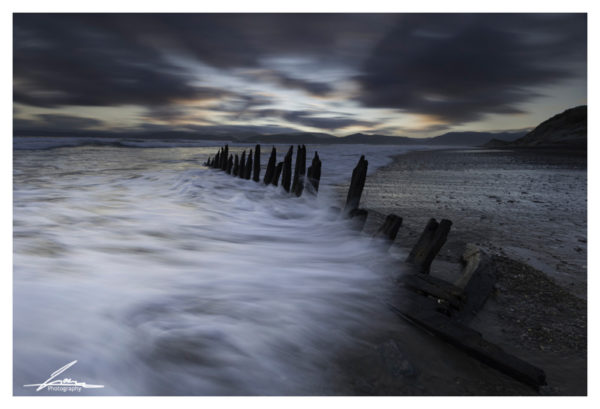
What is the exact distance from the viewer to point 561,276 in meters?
3.47

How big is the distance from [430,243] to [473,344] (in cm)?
118

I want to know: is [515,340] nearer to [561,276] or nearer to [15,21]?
[561,276]

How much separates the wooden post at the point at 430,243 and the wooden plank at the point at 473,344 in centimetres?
70

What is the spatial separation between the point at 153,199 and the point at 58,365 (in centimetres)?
720

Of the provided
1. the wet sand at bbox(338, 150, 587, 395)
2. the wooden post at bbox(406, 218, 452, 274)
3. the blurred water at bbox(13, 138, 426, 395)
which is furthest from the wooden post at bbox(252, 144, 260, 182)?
the wooden post at bbox(406, 218, 452, 274)

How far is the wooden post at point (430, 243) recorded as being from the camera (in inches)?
121

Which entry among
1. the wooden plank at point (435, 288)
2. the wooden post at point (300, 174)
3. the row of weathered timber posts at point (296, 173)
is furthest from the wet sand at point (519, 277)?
the wooden post at point (300, 174)

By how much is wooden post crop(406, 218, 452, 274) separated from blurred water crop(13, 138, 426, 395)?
0.41m

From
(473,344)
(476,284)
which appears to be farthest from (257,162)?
(473,344)

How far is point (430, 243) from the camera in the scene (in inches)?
122

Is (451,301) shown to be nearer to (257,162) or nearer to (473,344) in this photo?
(473,344)

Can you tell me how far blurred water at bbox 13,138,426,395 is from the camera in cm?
199

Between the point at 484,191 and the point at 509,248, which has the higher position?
the point at 484,191

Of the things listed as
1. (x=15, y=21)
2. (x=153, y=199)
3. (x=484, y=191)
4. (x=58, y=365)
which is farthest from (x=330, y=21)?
(x=484, y=191)
